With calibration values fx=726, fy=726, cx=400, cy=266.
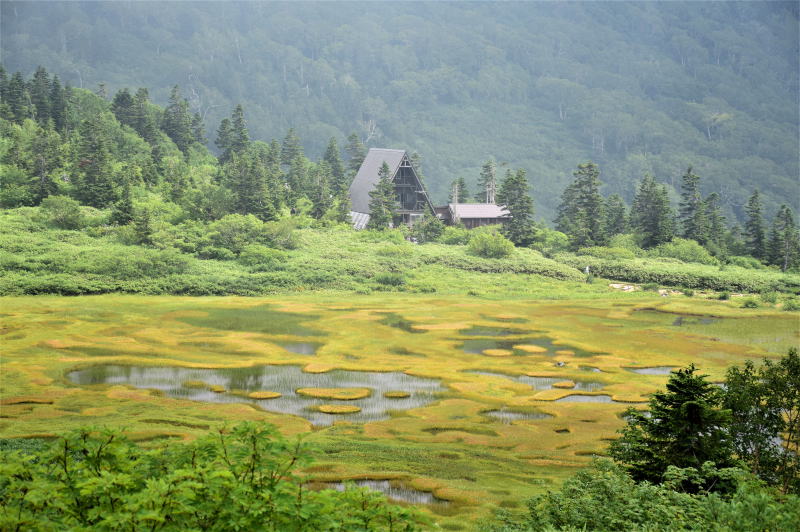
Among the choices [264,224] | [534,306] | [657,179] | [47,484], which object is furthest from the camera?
[657,179]

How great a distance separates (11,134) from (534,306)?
4078 cm

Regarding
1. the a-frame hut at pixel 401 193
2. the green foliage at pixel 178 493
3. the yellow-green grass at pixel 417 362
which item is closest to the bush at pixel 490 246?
the a-frame hut at pixel 401 193

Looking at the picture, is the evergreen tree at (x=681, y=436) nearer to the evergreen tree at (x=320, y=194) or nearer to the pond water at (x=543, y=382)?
the pond water at (x=543, y=382)

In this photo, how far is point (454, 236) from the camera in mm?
58656

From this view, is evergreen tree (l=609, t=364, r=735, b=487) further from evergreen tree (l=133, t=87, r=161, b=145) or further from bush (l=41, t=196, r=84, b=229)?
evergreen tree (l=133, t=87, r=161, b=145)

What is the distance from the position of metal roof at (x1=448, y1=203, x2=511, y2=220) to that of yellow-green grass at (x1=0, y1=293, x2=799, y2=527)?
79.6 feet

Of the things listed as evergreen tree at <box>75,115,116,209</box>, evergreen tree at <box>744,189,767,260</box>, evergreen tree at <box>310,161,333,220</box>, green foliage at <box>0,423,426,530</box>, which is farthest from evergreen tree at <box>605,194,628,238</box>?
green foliage at <box>0,423,426,530</box>

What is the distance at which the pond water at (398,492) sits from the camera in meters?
14.5

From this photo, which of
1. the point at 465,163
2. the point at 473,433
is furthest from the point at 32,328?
the point at 465,163

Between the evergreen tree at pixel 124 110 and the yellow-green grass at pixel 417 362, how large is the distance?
37.7 m

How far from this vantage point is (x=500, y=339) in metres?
30.5

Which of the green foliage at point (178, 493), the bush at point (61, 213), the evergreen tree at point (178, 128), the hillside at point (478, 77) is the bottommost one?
the green foliage at point (178, 493)

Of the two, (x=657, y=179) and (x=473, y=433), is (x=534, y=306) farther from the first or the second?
(x=657, y=179)

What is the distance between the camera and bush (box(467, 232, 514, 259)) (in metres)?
52.3
